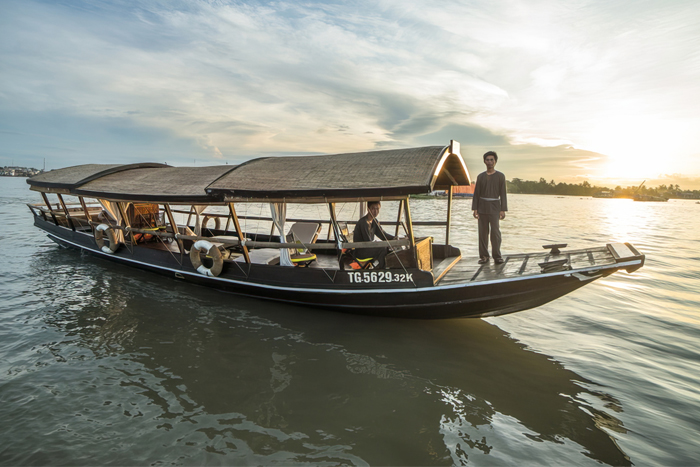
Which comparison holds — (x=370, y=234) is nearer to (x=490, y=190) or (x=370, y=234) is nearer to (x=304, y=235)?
(x=490, y=190)

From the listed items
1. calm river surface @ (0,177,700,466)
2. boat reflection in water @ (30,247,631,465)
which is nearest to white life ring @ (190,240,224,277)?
calm river surface @ (0,177,700,466)

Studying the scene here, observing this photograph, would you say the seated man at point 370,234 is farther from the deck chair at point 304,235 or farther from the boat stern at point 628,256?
the boat stern at point 628,256

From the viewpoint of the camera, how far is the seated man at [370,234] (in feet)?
20.6

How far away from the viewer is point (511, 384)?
4816 mm

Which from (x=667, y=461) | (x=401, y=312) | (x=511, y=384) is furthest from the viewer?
(x=401, y=312)

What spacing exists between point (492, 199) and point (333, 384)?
14.4 feet

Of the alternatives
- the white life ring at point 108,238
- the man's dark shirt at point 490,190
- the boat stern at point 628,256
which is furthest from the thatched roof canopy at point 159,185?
the boat stern at point 628,256

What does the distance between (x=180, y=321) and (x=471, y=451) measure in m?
5.61

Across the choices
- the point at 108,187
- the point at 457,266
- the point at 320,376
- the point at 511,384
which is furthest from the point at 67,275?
the point at 511,384

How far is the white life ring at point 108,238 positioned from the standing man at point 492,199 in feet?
31.6

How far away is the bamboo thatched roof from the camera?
18.3ft

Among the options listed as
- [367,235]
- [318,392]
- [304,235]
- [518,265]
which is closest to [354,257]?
[367,235]

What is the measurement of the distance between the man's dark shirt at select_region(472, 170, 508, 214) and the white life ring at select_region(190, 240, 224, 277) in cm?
550

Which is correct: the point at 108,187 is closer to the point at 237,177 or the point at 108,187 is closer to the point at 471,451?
the point at 237,177
